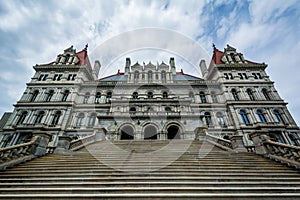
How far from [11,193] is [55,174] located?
118cm

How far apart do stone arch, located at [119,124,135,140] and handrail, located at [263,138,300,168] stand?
11979 mm

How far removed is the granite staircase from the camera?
12.7 ft

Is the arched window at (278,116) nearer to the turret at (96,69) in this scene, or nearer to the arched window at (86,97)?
the arched window at (86,97)

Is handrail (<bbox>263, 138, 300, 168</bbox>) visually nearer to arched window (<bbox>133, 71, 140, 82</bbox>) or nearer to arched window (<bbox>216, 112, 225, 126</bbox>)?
arched window (<bbox>216, 112, 225, 126</bbox>)

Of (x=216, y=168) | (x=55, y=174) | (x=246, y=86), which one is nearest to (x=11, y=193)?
(x=55, y=174)

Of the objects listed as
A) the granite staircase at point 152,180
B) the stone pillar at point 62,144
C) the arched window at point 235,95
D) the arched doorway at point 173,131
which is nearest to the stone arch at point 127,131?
the arched doorway at point 173,131

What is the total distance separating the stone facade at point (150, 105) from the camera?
1670 centimetres

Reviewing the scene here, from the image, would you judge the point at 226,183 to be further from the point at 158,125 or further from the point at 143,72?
the point at 143,72

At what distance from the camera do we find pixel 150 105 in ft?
65.9

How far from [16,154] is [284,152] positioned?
1202 centimetres

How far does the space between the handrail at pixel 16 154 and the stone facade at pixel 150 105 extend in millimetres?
8235

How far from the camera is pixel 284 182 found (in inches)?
176

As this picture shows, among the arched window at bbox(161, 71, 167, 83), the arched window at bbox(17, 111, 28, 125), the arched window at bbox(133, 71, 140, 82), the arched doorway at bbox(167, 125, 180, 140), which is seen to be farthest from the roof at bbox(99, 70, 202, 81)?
the arched window at bbox(17, 111, 28, 125)

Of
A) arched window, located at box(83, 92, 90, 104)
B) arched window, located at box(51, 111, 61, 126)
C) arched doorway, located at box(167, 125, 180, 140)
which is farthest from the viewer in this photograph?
arched window, located at box(83, 92, 90, 104)
